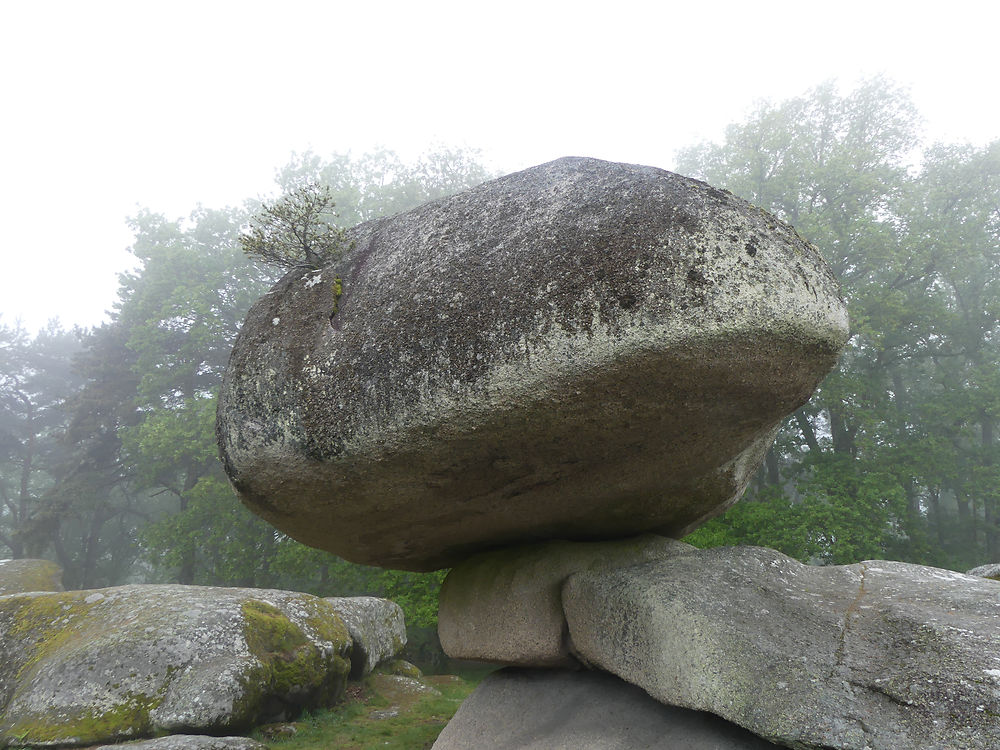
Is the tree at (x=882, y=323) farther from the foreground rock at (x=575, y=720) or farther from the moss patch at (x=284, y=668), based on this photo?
the foreground rock at (x=575, y=720)

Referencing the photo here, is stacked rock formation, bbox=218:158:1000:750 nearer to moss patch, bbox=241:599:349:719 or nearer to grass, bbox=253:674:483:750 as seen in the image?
grass, bbox=253:674:483:750

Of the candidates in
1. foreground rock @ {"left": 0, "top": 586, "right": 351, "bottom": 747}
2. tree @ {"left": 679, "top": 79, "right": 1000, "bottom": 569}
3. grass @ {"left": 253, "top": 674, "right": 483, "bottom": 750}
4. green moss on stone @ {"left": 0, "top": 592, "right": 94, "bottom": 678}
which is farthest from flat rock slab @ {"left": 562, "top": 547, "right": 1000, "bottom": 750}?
tree @ {"left": 679, "top": 79, "right": 1000, "bottom": 569}

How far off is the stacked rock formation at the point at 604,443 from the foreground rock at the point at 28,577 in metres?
15.5

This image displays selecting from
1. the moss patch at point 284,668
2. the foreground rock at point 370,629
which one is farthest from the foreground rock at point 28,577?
the moss patch at point 284,668

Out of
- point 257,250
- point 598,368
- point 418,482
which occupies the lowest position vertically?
point 418,482

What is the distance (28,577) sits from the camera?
16.1 m

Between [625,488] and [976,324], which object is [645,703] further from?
[976,324]

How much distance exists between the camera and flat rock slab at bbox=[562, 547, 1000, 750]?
2992 millimetres

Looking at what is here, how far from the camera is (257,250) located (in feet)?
16.3

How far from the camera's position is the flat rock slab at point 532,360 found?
3.23 metres

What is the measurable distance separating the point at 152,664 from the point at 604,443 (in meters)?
6.50

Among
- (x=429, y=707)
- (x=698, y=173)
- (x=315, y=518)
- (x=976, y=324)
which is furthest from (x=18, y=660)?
(x=976, y=324)

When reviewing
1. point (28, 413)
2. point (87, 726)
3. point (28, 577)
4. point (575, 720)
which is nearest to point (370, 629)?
point (87, 726)

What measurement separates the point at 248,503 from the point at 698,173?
21074 mm
